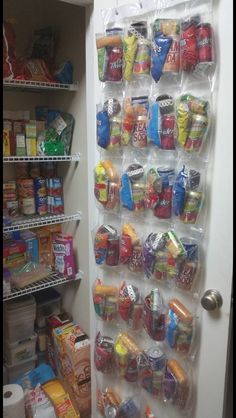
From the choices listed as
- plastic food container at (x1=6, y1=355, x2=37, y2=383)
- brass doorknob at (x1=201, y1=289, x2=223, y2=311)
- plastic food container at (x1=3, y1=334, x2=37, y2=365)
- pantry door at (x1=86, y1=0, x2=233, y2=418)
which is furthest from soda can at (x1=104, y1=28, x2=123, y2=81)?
plastic food container at (x1=6, y1=355, x2=37, y2=383)

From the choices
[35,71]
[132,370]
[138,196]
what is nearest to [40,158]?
[35,71]

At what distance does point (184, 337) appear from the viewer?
1050 mm

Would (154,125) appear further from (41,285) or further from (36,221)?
(41,285)

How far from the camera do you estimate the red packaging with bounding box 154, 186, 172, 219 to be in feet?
3.38

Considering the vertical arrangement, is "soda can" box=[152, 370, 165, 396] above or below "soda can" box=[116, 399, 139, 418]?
above

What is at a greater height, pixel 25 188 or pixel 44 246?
pixel 25 188

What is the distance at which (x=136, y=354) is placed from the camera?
1.25 m

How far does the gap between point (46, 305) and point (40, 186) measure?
0.70m

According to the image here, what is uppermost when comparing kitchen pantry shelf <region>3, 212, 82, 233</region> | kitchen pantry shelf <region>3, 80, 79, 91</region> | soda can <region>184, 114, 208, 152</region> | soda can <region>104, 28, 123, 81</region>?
kitchen pantry shelf <region>3, 80, 79, 91</region>

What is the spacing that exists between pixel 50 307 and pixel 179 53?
1.52 m

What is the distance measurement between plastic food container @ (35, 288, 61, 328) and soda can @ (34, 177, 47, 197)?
60 centimetres

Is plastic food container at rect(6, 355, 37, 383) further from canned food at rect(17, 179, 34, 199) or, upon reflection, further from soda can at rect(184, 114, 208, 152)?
soda can at rect(184, 114, 208, 152)

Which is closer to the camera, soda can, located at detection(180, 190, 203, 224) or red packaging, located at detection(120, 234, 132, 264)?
soda can, located at detection(180, 190, 203, 224)

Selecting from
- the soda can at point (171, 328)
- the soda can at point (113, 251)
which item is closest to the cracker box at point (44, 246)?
the soda can at point (113, 251)
